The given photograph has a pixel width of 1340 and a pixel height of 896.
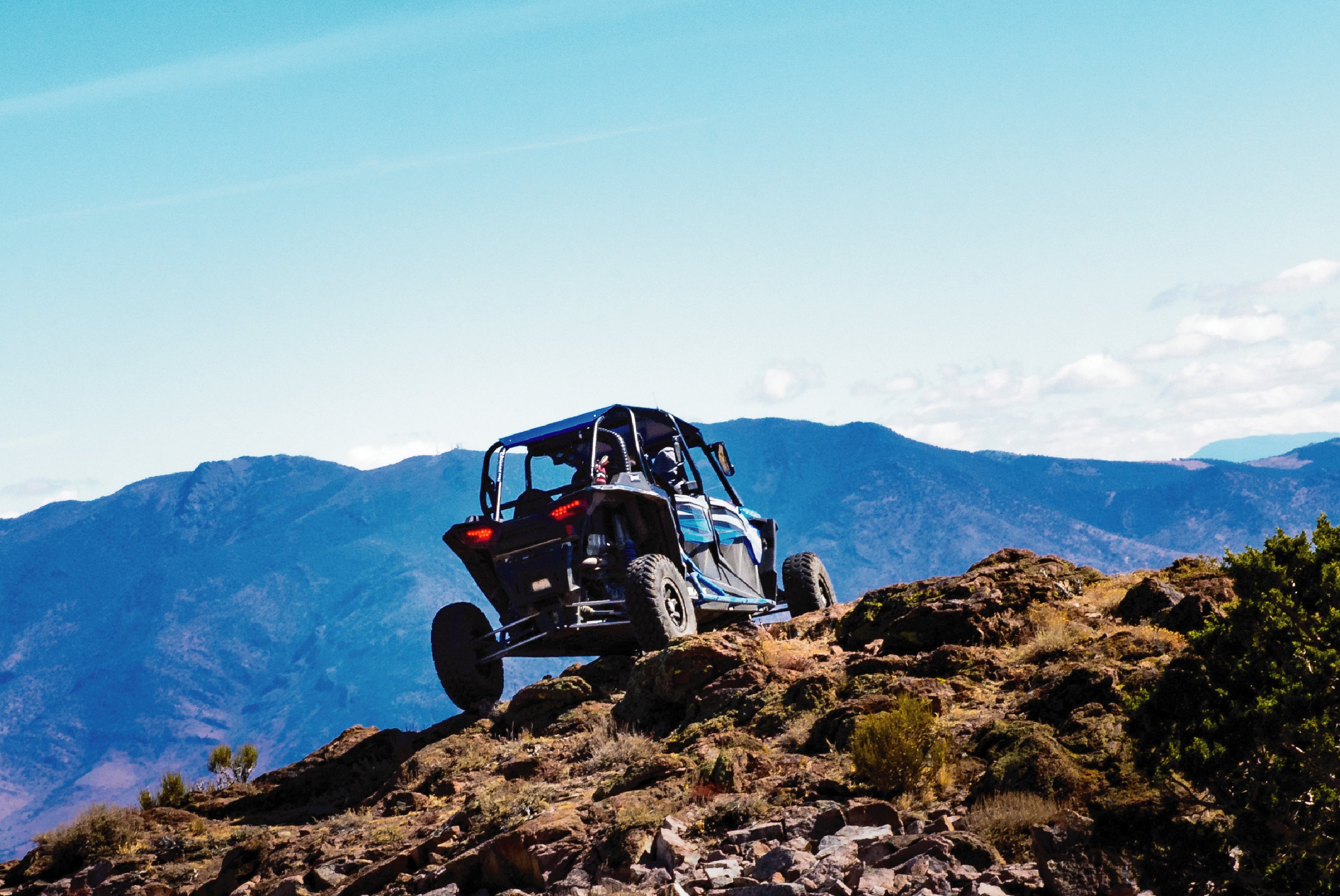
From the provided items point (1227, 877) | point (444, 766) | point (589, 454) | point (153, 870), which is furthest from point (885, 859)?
point (589, 454)

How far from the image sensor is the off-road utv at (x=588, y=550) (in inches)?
537

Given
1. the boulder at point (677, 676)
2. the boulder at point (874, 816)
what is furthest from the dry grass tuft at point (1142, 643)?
the boulder at point (677, 676)

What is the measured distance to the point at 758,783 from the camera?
333 inches

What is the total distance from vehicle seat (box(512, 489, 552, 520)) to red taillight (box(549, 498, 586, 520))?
0.64 meters

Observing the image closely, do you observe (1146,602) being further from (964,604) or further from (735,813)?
(735,813)

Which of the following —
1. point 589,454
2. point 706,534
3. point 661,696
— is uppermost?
point 589,454

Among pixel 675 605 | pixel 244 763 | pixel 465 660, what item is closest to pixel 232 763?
pixel 244 763

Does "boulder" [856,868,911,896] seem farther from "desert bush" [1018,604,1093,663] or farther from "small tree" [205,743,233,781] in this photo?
"small tree" [205,743,233,781]

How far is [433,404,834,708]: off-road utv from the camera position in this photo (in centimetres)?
1363

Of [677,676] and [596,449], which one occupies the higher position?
[596,449]

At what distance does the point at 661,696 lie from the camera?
1141 centimetres

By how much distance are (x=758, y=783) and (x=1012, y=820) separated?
6.69 ft

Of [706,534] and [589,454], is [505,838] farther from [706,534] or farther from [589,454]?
[706,534]

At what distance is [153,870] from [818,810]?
22.5 feet
